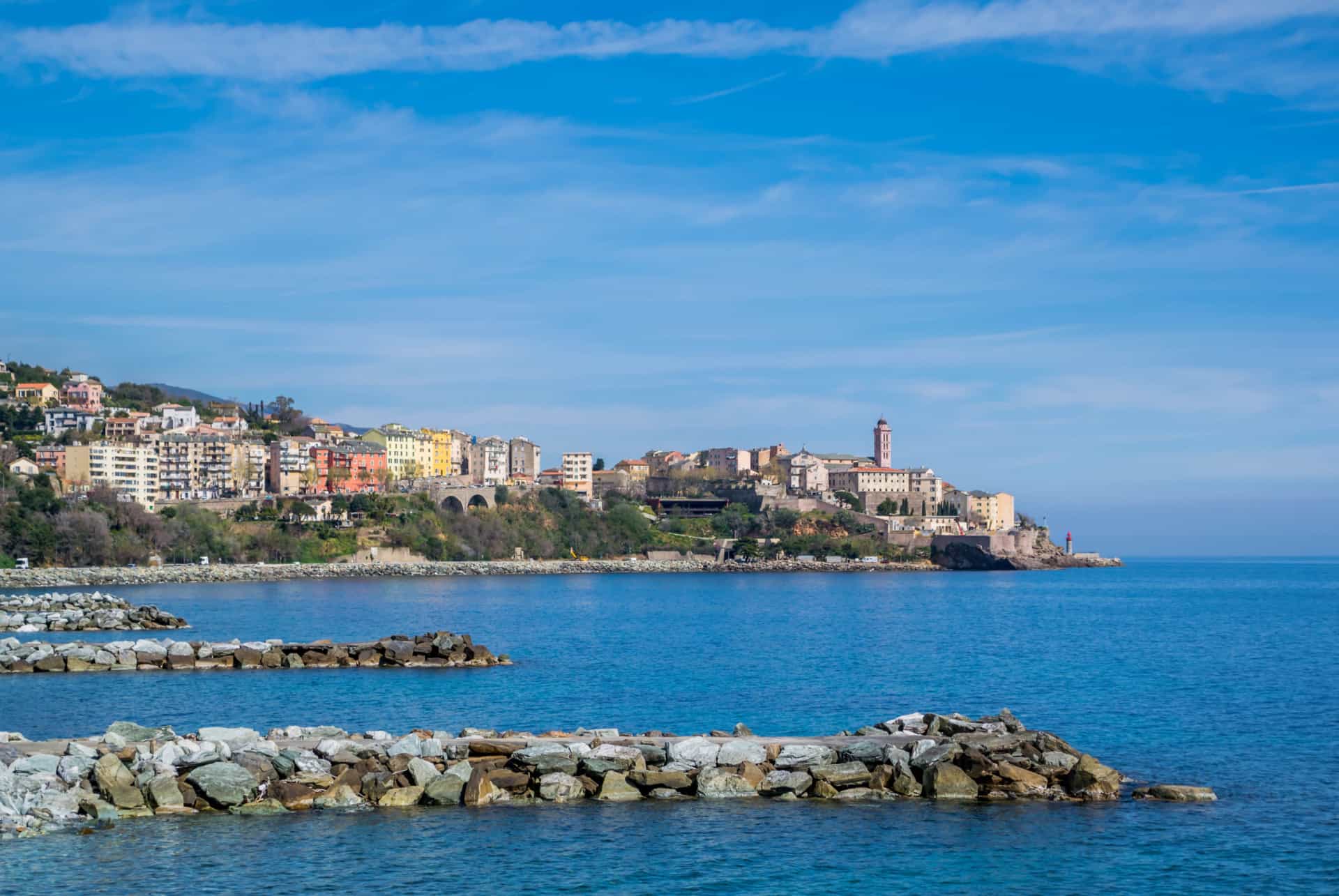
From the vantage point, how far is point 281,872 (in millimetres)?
12969

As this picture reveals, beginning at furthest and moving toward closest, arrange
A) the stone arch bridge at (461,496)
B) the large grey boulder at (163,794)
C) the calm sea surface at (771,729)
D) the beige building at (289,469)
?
the beige building at (289,469) → the stone arch bridge at (461,496) → the large grey boulder at (163,794) → the calm sea surface at (771,729)

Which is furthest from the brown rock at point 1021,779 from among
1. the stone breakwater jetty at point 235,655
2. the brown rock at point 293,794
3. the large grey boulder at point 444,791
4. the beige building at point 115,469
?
the beige building at point 115,469

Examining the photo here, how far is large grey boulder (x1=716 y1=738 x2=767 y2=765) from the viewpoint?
56.1 ft

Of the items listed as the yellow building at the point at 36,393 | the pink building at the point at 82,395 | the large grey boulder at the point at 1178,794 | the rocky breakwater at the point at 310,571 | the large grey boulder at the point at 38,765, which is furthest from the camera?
the pink building at the point at 82,395

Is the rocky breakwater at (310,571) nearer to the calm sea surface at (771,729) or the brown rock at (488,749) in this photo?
the calm sea surface at (771,729)

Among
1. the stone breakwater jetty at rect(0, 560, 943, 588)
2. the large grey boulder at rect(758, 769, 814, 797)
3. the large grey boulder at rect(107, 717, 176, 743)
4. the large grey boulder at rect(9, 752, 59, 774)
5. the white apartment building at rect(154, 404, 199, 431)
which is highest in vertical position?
the white apartment building at rect(154, 404, 199, 431)

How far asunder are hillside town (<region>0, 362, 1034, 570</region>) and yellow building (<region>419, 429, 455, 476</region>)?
0.21 metres

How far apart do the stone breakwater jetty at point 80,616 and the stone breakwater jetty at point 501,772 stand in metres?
23.8

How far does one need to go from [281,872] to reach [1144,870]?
8.45 metres

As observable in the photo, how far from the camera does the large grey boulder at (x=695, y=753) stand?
17016mm

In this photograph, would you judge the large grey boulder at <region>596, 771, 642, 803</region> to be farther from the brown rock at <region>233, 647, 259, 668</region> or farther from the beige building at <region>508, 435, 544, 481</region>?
the beige building at <region>508, 435, 544, 481</region>

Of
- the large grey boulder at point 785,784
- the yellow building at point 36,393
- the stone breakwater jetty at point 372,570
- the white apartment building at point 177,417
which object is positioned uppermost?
the yellow building at point 36,393

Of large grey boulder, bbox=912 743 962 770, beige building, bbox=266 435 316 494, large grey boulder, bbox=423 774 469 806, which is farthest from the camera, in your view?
beige building, bbox=266 435 316 494

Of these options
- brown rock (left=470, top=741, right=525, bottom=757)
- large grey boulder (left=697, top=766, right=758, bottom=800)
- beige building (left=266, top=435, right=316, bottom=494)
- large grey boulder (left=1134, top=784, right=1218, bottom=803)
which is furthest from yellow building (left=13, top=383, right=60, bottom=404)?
large grey boulder (left=1134, top=784, right=1218, bottom=803)
